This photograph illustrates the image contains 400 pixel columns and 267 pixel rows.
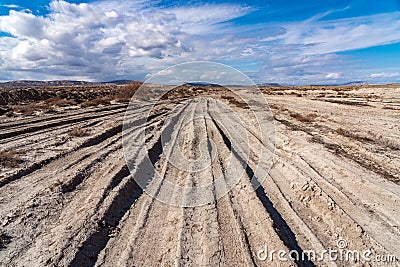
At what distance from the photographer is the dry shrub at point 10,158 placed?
9602 mm

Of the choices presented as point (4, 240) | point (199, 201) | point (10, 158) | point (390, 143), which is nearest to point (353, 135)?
point (390, 143)

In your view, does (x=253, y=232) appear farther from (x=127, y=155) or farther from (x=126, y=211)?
(x=127, y=155)

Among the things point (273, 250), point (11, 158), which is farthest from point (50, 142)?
point (273, 250)

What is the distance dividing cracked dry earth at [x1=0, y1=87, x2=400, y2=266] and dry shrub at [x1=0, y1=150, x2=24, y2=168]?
0.27 metres

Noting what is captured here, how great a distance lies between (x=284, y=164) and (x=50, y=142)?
9.88m

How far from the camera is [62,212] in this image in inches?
269

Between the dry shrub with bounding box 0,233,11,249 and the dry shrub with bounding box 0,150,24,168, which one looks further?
the dry shrub with bounding box 0,150,24,168

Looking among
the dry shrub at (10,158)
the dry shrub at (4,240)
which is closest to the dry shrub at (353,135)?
the dry shrub at (4,240)

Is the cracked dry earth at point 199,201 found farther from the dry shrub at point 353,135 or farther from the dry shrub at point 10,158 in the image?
the dry shrub at point 10,158

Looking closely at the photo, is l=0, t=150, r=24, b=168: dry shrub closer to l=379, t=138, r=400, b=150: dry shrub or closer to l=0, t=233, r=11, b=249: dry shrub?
l=0, t=233, r=11, b=249: dry shrub

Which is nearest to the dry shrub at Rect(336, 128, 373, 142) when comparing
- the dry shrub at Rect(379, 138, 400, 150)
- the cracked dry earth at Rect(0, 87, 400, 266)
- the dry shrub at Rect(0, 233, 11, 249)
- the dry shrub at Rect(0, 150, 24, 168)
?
the cracked dry earth at Rect(0, 87, 400, 266)

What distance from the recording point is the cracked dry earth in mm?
5492

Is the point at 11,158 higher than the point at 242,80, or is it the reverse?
the point at 242,80

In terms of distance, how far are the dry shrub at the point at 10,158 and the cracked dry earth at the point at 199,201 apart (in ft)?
0.89
